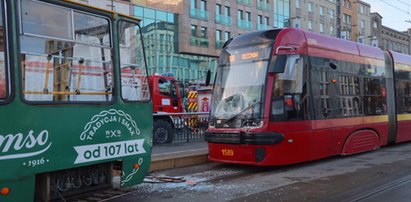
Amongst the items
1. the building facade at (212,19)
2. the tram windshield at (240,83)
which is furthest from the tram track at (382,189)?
the building facade at (212,19)

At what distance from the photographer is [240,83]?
9312 millimetres

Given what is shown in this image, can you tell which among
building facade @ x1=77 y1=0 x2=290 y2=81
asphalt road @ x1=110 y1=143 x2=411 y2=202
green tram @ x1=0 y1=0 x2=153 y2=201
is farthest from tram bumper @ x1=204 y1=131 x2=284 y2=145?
building facade @ x1=77 y1=0 x2=290 y2=81

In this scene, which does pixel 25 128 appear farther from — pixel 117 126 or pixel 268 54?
pixel 268 54

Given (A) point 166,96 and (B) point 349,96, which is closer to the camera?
(B) point 349,96

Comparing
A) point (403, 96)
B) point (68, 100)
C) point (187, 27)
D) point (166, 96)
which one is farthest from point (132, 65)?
point (187, 27)

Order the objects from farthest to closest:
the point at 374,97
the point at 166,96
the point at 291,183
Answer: the point at 166,96, the point at 374,97, the point at 291,183

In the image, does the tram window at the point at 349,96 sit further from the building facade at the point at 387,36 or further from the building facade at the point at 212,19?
the building facade at the point at 387,36

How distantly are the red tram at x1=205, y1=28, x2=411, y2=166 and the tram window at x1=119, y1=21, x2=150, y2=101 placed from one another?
333cm

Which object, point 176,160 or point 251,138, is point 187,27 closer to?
point 176,160

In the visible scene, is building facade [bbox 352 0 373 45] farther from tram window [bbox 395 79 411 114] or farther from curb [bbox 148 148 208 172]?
curb [bbox 148 148 208 172]

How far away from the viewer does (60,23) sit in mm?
5047

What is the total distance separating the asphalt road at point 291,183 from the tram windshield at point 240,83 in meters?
1.31

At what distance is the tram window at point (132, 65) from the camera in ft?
19.3

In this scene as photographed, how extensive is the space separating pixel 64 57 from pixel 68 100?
56 cm
